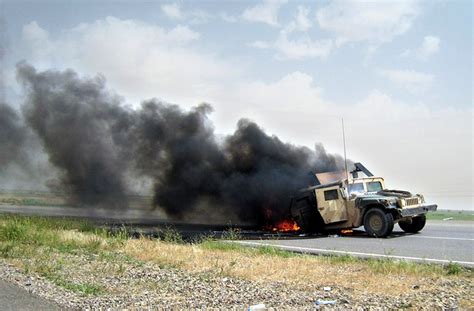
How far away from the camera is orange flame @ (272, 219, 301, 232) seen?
55.8ft

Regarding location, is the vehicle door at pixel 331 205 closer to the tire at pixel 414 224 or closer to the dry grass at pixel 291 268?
the tire at pixel 414 224

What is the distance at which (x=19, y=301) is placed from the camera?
6453 millimetres

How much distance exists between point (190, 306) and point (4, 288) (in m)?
3.03

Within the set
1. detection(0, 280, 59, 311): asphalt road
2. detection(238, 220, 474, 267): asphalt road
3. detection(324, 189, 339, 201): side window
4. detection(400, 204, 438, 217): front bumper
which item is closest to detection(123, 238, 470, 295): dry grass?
detection(238, 220, 474, 267): asphalt road

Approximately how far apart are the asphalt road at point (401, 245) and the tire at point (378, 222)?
0.24 meters

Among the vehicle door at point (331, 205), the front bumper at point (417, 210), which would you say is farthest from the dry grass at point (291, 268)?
the vehicle door at point (331, 205)

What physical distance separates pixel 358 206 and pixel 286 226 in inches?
156

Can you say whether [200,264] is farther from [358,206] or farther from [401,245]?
[358,206]

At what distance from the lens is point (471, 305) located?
598 cm

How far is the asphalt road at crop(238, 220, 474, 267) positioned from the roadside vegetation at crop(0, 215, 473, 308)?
44.7 inches

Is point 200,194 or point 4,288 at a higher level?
point 200,194

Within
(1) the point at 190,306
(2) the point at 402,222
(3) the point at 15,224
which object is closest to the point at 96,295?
(1) the point at 190,306

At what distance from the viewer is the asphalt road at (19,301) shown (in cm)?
A: 614

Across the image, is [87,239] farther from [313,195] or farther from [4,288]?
→ [313,195]
